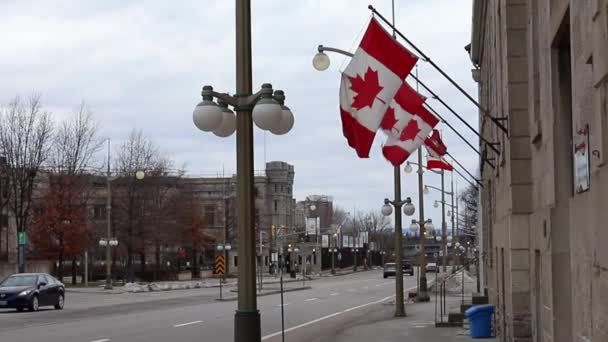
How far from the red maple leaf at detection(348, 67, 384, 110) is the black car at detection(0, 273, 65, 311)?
79.5 ft

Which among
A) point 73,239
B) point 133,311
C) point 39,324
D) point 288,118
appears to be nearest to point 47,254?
point 73,239

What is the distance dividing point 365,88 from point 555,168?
178 inches

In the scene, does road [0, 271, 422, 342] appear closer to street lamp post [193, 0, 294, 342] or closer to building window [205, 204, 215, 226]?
street lamp post [193, 0, 294, 342]

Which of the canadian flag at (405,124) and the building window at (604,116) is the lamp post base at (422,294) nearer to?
the canadian flag at (405,124)

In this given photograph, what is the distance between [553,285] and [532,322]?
3179mm

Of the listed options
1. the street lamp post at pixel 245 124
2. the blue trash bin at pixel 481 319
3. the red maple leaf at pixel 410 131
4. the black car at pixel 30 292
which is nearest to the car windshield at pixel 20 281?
the black car at pixel 30 292

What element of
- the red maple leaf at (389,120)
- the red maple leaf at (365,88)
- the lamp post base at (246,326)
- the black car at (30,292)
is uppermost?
the red maple leaf at (365,88)

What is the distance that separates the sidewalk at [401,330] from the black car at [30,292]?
42.0ft

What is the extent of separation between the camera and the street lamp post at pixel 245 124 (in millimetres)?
11469

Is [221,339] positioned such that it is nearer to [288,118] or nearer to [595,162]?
[288,118]

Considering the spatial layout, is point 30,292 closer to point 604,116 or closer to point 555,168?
point 555,168

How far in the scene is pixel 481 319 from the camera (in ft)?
68.1

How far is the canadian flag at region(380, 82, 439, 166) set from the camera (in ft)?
46.1

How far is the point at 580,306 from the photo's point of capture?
7.51 meters
